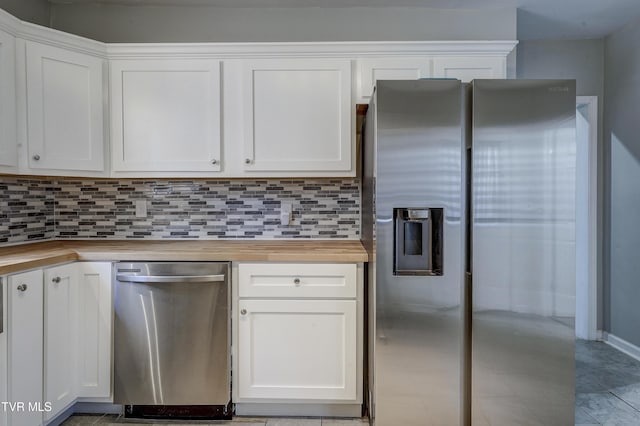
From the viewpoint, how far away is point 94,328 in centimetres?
199

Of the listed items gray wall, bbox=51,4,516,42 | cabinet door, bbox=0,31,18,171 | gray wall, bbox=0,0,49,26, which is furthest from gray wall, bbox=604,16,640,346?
gray wall, bbox=0,0,49,26

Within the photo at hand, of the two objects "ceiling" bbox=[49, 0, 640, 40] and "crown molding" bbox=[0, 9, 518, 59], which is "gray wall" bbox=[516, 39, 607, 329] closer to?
"ceiling" bbox=[49, 0, 640, 40]

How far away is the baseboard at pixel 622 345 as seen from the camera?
2.77 meters

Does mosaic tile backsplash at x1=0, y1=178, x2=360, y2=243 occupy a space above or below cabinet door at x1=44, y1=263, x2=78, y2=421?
above

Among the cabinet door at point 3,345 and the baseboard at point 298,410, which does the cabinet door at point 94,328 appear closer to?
the cabinet door at point 3,345

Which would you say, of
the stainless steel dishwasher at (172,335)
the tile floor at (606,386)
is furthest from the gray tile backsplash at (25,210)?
the tile floor at (606,386)

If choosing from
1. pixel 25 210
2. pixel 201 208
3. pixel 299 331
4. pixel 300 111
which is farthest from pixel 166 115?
pixel 299 331

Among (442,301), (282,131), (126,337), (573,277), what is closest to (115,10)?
(282,131)

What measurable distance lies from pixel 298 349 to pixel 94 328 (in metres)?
1.08

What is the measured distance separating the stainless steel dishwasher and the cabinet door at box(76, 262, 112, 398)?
53 millimetres

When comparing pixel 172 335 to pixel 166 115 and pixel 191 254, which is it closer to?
pixel 191 254

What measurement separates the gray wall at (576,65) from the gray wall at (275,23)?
685 mm

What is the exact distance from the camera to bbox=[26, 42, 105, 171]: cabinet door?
80.0 inches

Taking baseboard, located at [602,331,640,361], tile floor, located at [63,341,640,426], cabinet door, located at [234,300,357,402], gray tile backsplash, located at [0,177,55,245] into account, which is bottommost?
tile floor, located at [63,341,640,426]
